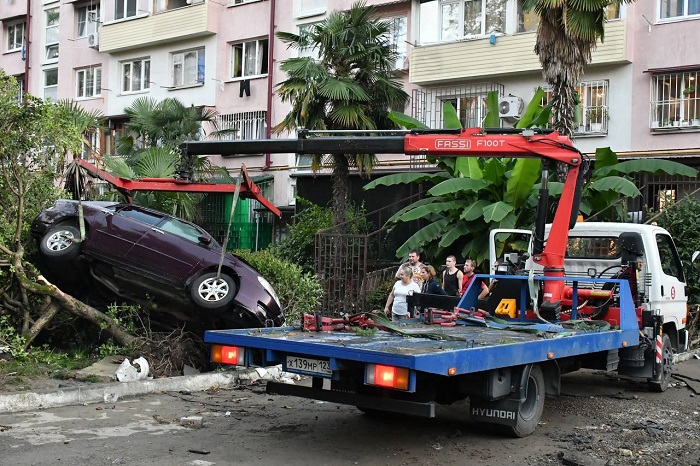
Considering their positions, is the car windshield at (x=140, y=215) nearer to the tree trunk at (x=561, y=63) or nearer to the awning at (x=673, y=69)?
the tree trunk at (x=561, y=63)

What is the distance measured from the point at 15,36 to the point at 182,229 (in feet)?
94.3

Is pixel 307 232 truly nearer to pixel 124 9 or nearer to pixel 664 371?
pixel 664 371

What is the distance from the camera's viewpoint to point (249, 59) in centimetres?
2802

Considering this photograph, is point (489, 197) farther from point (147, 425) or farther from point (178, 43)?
point (178, 43)

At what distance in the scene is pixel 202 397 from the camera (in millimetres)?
10008

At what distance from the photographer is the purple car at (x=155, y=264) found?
1121 centimetres

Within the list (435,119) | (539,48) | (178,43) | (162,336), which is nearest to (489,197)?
(539,48)

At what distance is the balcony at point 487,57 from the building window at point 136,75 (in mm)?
11755

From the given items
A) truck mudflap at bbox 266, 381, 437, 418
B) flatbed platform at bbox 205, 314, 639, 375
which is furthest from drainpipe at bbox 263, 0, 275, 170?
truck mudflap at bbox 266, 381, 437, 418

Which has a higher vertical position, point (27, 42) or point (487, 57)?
point (27, 42)

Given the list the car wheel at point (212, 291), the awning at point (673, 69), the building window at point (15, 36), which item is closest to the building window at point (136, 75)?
the building window at point (15, 36)

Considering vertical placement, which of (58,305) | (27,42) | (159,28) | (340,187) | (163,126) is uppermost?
(27,42)

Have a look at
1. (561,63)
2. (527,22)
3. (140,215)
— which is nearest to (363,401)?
(140,215)

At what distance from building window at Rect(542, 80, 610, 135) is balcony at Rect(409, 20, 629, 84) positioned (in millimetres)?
754
